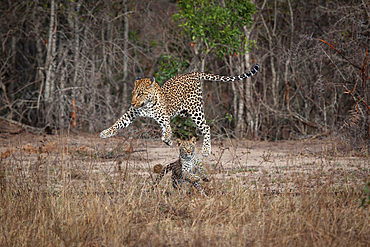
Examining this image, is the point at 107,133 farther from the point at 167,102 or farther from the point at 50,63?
the point at 50,63

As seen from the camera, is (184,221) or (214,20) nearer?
(184,221)

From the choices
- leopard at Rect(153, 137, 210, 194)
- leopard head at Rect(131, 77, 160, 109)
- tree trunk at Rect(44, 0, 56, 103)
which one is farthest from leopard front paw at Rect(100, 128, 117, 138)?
tree trunk at Rect(44, 0, 56, 103)

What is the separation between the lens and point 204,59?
37.2 ft

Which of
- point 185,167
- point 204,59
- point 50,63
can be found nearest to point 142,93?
point 185,167

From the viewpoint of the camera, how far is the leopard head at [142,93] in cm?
737

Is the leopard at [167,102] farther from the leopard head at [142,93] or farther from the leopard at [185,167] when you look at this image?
the leopard at [185,167]

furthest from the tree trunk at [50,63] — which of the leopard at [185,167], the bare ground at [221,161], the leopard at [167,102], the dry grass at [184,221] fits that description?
the dry grass at [184,221]

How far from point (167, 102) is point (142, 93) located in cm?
81

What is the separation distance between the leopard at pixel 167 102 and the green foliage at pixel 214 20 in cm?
173

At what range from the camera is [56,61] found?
38.8 feet

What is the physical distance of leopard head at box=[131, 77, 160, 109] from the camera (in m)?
7.37

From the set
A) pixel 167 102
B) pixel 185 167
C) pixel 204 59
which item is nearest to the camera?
pixel 185 167

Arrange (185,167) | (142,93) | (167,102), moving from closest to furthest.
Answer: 1. (185,167)
2. (142,93)
3. (167,102)

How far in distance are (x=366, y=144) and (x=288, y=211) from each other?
4804 millimetres
